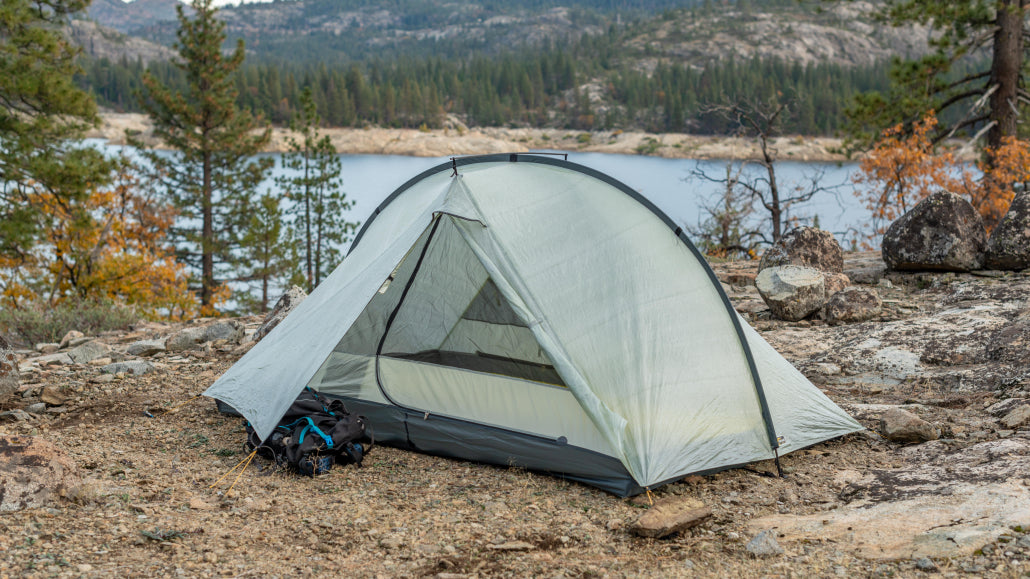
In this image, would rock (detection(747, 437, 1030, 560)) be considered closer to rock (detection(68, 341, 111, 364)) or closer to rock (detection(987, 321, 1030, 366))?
rock (detection(987, 321, 1030, 366))

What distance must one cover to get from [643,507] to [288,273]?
2374 cm

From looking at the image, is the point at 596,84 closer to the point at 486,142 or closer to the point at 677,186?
the point at 486,142

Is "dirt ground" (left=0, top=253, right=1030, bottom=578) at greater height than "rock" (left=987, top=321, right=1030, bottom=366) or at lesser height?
lesser

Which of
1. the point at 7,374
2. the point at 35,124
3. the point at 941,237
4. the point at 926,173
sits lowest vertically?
the point at 7,374

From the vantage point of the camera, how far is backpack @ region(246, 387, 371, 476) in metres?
4.79

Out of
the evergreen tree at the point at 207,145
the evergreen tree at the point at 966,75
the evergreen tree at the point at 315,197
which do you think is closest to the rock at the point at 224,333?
the evergreen tree at the point at 966,75

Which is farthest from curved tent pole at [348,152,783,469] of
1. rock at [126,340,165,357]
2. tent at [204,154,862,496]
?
rock at [126,340,165,357]

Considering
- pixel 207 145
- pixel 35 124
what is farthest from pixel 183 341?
pixel 207 145

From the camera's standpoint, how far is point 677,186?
120 feet

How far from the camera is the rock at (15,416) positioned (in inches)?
230

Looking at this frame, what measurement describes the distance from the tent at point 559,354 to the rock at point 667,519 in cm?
36

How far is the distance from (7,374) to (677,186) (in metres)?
33.4

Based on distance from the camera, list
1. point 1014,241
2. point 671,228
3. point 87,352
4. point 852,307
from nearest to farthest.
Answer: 1. point 671,228
2. point 87,352
3. point 852,307
4. point 1014,241

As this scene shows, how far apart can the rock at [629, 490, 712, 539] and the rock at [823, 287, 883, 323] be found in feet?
17.9
